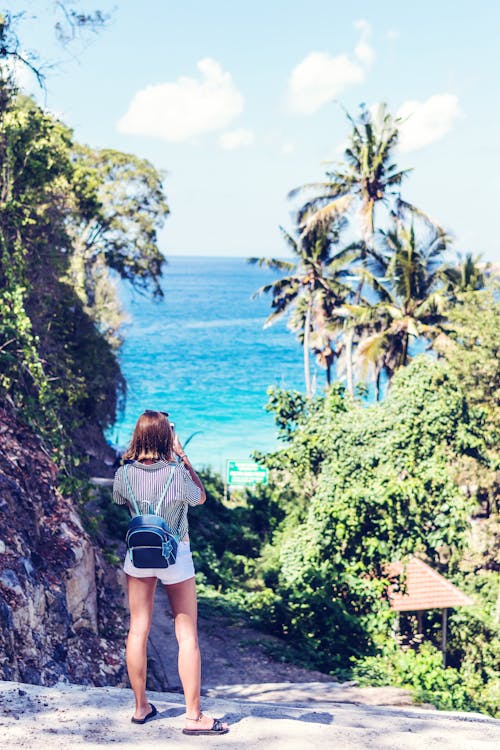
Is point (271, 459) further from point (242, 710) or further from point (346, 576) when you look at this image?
point (242, 710)

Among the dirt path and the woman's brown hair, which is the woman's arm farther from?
the dirt path

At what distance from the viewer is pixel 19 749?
3512 mm

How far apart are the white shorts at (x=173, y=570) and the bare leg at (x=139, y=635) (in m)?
0.08

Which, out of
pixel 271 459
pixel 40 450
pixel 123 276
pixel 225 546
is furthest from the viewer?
pixel 123 276

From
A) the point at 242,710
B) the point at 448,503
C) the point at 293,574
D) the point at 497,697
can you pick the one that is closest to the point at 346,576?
the point at 293,574

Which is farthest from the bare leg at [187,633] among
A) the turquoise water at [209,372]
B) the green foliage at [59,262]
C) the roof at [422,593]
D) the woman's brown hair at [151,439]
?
the turquoise water at [209,372]

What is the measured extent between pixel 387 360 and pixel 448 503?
37.5ft

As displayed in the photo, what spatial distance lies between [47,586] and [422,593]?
1016 cm

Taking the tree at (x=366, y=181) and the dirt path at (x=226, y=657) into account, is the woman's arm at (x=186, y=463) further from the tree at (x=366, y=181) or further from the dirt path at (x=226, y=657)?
the tree at (x=366, y=181)

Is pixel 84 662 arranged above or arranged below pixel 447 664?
above

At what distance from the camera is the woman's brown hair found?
12.9 feet

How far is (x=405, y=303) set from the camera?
24.7 m

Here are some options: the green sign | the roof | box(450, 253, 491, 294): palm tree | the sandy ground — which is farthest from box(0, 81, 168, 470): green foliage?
box(450, 253, 491, 294): palm tree

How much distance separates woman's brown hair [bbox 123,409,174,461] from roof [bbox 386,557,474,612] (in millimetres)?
12279
